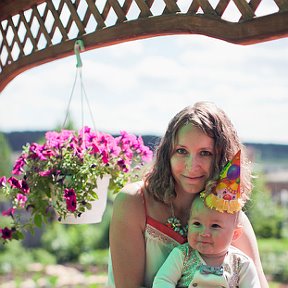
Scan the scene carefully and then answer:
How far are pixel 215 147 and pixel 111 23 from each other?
0.71 metres

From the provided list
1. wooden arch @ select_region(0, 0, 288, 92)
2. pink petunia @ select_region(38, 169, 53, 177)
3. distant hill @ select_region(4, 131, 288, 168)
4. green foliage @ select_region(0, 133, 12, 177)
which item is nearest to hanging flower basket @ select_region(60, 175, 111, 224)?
pink petunia @ select_region(38, 169, 53, 177)

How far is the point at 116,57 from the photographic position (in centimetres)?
1661

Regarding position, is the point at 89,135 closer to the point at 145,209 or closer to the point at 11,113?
the point at 145,209

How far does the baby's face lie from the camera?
6.82 feet

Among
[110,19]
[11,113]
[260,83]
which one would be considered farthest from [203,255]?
[260,83]

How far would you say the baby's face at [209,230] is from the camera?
208 cm

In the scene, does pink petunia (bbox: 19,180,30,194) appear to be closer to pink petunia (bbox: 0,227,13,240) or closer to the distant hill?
pink petunia (bbox: 0,227,13,240)

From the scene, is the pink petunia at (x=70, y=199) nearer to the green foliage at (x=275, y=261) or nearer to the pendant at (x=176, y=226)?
the pendant at (x=176, y=226)

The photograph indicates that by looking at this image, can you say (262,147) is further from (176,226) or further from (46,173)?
(176,226)

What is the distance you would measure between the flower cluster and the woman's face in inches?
23.1

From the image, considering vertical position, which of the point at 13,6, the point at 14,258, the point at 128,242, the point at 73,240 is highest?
the point at 13,6

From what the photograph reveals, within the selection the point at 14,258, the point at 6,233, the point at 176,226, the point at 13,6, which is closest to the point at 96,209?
the point at 6,233

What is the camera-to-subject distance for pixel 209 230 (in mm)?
2076

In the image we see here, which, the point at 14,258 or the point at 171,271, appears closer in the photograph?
the point at 171,271
